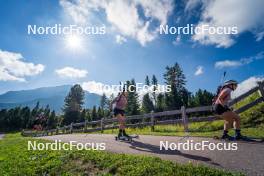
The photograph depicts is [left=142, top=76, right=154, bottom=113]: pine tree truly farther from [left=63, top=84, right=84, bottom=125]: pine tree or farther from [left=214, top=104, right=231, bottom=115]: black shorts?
[left=214, top=104, right=231, bottom=115]: black shorts

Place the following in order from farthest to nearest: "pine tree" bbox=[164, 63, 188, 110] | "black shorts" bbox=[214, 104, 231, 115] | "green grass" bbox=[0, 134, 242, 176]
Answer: "pine tree" bbox=[164, 63, 188, 110] < "black shorts" bbox=[214, 104, 231, 115] < "green grass" bbox=[0, 134, 242, 176]

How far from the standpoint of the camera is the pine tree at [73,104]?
76637mm

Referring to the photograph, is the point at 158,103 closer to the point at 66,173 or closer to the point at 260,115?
the point at 260,115

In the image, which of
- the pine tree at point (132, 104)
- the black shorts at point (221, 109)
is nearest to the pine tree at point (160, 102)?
the pine tree at point (132, 104)

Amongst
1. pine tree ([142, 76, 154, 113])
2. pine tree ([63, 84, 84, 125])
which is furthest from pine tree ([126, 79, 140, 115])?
pine tree ([63, 84, 84, 125])

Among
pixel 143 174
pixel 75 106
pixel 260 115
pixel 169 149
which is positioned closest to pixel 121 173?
pixel 143 174

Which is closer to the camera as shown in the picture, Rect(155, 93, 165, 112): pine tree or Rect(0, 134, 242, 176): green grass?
Rect(0, 134, 242, 176): green grass

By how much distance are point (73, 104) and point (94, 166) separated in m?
75.5

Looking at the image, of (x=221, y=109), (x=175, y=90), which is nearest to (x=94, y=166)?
(x=221, y=109)

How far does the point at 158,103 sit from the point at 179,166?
85305 mm

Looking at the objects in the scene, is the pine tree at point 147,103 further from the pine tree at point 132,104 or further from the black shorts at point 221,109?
the black shorts at point 221,109

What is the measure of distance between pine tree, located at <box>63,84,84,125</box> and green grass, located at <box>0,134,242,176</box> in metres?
68.5

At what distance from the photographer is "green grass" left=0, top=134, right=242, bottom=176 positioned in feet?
17.4

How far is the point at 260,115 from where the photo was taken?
502 inches
